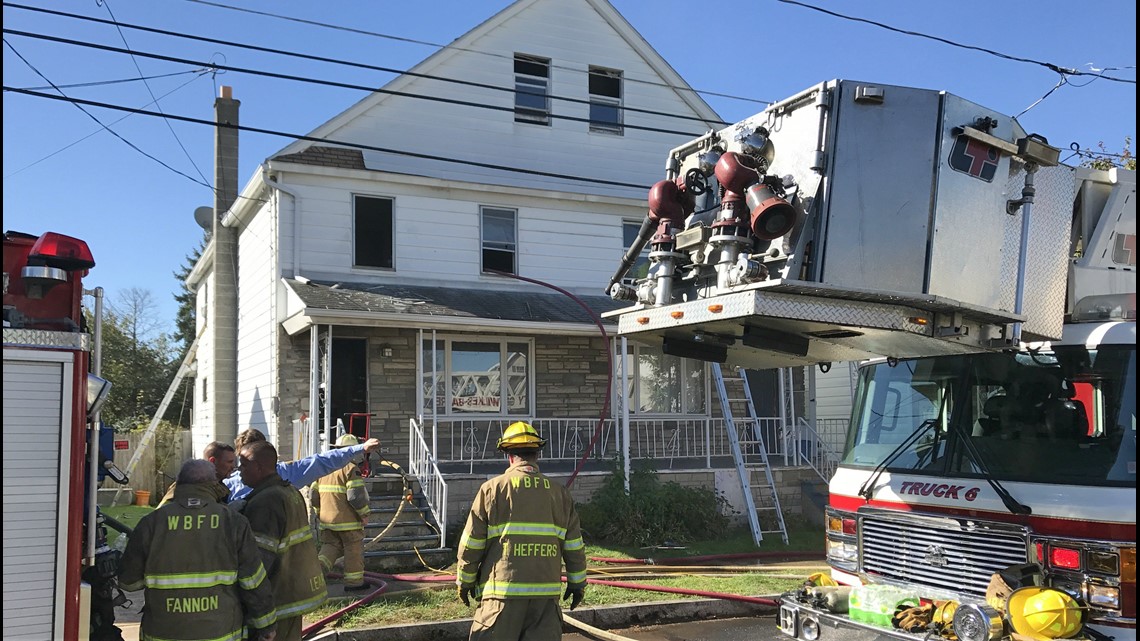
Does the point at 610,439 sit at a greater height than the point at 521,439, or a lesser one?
lesser

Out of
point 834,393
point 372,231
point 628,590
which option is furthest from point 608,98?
point 628,590

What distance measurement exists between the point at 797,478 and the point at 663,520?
3389 millimetres

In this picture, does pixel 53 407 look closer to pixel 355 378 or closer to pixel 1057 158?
pixel 1057 158

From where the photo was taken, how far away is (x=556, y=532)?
4961 millimetres

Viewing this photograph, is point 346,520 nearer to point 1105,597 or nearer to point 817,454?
point 1105,597

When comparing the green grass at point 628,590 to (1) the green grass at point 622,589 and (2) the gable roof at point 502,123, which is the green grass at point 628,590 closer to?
(1) the green grass at point 622,589

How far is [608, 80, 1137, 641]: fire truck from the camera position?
4715mm

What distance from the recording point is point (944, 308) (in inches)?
196

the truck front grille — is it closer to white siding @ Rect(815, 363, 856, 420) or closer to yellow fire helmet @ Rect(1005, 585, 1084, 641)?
yellow fire helmet @ Rect(1005, 585, 1084, 641)

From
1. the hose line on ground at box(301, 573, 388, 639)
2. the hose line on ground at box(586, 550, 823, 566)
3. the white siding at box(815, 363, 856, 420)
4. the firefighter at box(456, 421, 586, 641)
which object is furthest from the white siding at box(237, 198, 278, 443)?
the white siding at box(815, 363, 856, 420)

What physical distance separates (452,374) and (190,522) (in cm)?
966

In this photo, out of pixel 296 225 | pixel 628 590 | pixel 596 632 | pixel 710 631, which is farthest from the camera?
pixel 296 225

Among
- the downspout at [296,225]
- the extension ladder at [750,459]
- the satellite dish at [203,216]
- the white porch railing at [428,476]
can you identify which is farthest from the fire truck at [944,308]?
the satellite dish at [203,216]

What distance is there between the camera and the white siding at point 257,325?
45.4 ft
